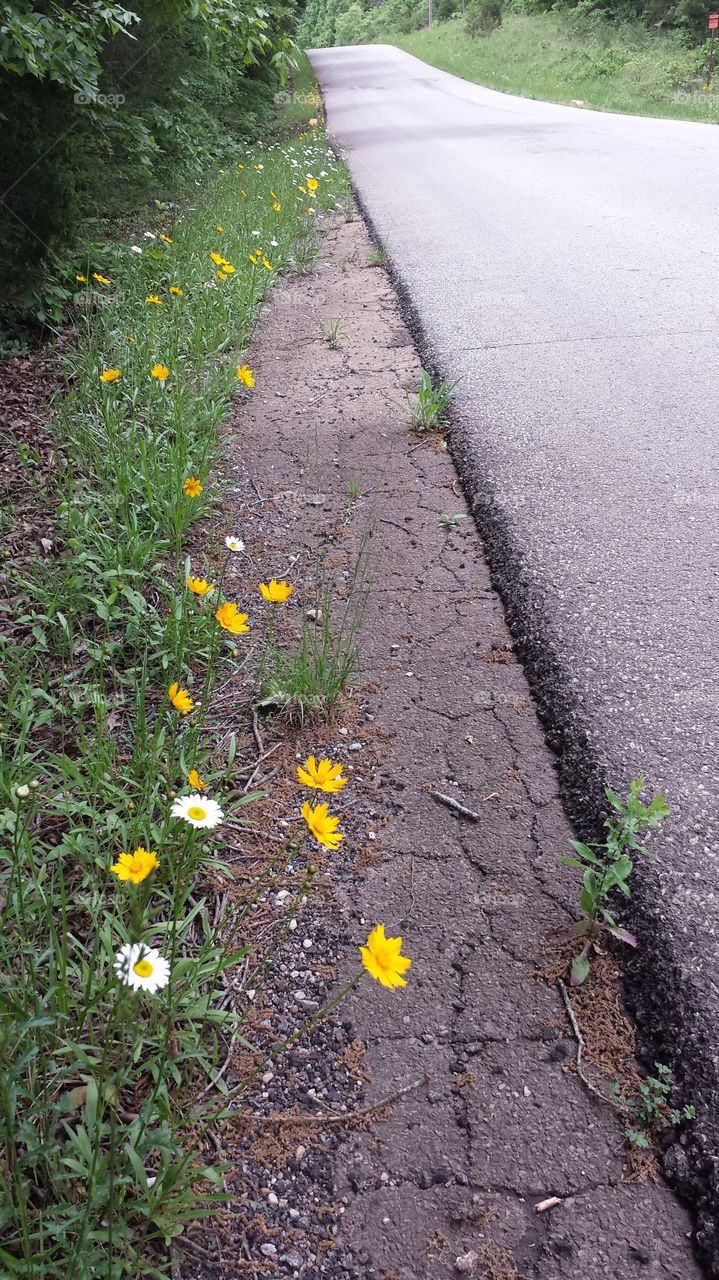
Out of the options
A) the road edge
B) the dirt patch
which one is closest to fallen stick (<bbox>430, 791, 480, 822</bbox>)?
the dirt patch

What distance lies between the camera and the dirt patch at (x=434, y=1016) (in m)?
1.19

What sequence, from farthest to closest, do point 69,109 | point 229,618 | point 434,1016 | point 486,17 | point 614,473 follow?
point 486,17
point 69,109
point 614,473
point 229,618
point 434,1016

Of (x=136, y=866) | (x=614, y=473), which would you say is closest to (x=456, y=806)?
(x=136, y=866)

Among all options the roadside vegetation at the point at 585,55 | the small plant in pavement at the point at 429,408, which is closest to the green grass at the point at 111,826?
the small plant in pavement at the point at 429,408

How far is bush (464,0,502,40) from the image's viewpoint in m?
31.4

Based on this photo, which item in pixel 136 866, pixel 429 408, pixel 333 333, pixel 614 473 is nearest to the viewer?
pixel 136 866

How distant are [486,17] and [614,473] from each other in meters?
37.1

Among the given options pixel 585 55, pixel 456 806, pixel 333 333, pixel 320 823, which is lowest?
pixel 456 806

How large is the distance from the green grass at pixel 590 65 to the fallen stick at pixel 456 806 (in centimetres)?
1452

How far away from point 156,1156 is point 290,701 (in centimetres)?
110

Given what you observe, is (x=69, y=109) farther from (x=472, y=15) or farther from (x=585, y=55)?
(x=472, y=15)

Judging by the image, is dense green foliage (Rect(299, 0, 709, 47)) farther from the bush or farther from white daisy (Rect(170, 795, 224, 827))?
white daisy (Rect(170, 795, 224, 827))

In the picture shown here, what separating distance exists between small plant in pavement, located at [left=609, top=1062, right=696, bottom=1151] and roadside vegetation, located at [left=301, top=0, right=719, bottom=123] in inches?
607

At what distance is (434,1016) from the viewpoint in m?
1.49
